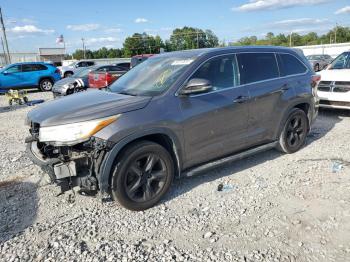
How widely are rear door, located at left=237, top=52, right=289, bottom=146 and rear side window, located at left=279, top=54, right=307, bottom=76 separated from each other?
0.58ft

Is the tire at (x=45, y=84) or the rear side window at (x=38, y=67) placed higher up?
the rear side window at (x=38, y=67)

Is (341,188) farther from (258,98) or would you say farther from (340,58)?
(340,58)

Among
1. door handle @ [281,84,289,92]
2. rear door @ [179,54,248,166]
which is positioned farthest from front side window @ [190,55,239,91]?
door handle @ [281,84,289,92]

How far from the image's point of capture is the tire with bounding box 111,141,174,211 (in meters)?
3.89

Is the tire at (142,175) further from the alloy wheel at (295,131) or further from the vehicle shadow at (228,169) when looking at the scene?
the alloy wheel at (295,131)

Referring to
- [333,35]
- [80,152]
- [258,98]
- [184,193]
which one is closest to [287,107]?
[258,98]

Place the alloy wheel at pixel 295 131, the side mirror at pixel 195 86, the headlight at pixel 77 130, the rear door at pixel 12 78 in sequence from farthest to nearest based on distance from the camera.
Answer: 1. the rear door at pixel 12 78
2. the alloy wheel at pixel 295 131
3. the side mirror at pixel 195 86
4. the headlight at pixel 77 130

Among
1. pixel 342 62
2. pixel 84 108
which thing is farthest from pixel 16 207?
pixel 342 62

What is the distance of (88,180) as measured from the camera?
383 cm

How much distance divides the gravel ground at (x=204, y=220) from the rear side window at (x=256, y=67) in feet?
4.57

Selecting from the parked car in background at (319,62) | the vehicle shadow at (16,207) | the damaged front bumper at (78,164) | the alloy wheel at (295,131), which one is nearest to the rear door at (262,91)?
the alloy wheel at (295,131)

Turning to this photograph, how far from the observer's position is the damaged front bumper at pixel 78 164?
3783 mm

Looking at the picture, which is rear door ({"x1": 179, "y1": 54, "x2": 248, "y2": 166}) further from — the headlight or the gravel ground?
the headlight

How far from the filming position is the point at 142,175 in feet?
13.5
